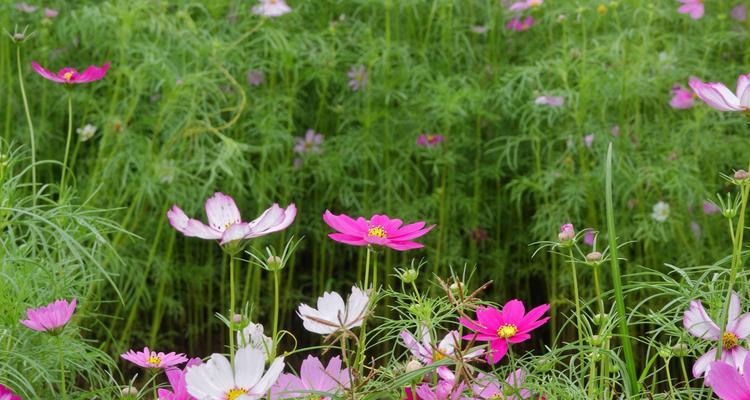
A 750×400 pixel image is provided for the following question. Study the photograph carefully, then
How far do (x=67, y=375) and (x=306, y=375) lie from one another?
621 mm

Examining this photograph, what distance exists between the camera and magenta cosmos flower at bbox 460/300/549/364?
92cm

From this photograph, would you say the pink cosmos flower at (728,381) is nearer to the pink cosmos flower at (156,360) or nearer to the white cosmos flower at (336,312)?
the white cosmos flower at (336,312)

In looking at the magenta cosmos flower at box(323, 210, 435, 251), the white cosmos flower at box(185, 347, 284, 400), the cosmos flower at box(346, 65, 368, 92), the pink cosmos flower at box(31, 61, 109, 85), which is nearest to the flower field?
the cosmos flower at box(346, 65, 368, 92)

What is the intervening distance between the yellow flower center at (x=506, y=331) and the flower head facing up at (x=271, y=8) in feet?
6.03

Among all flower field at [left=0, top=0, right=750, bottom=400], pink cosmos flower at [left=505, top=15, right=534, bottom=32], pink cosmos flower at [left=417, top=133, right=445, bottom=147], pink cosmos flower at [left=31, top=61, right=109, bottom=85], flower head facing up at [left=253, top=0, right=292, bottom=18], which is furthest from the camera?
pink cosmos flower at [left=505, top=15, right=534, bottom=32]

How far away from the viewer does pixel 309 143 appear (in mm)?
2863

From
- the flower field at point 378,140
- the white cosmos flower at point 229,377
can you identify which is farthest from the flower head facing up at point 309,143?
the white cosmos flower at point 229,377

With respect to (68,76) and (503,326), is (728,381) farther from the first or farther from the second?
(68,76)

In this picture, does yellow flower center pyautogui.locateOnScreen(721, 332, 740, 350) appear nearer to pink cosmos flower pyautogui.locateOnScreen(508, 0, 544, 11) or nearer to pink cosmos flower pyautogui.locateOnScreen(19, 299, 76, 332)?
pink cosmos flower pyautogui.locateOnScreen(19, 299, 76, 332)

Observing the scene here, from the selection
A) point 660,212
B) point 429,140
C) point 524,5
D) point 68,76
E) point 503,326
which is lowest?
point 660,212

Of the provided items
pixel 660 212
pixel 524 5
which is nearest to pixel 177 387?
pixel 660 212

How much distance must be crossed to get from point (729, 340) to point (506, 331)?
21cm

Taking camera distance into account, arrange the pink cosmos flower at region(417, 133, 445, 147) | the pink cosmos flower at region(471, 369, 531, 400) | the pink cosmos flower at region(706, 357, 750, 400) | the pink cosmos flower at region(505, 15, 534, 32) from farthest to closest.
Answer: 1. the pink cosmos flower at region(505, 15, 534, 32)
2. the pink cosmos flower at region(417, 133, 445, 147)
3. the pink cosmos flower at region(471, 369, 531, 400)
4. the pink cosmos flower at region(706, 357, 750, 400)

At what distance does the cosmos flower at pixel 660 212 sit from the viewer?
8.40 ft
